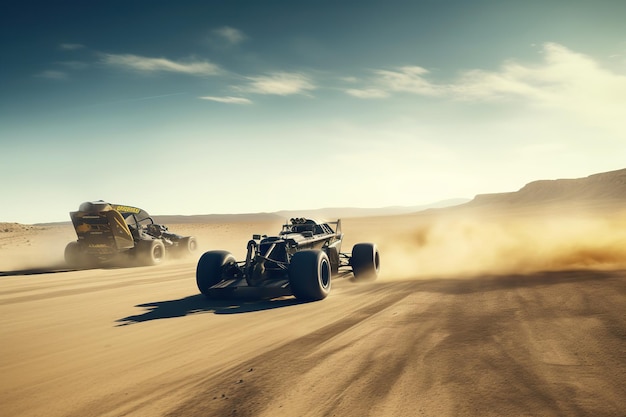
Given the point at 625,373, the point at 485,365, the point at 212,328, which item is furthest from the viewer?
the point at 212,328

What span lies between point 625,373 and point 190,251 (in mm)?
20484

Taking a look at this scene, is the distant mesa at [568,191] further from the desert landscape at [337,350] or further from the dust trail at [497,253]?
the desert landscape at [337,350]

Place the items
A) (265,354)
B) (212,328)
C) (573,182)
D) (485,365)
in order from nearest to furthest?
(485,365) → (265,354) → (212,328) → (573,182)

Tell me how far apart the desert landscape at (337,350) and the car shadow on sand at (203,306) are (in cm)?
5

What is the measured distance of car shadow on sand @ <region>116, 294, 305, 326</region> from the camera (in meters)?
8.09

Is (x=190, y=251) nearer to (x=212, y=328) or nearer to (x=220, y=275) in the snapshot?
(x=220, y=275)

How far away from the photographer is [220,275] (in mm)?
9961

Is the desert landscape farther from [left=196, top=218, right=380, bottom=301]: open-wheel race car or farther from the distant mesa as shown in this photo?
the distant mesa

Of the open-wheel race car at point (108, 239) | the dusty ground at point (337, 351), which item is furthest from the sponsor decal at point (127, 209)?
the dusty ground at point (337, 351)

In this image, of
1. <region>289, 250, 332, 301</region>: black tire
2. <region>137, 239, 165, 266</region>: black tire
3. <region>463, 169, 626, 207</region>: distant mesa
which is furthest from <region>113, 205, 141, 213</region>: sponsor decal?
<region>463, 169, 626, 207</region>: distant mesa

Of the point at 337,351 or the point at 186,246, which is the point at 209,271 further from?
the point at 186,246

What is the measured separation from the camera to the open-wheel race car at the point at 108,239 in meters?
18.0

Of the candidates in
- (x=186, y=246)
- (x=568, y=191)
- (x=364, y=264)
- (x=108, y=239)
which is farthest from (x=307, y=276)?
(x=568, y=191)

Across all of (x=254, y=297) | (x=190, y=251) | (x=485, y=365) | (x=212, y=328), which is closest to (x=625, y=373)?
(x=485, y=365)
